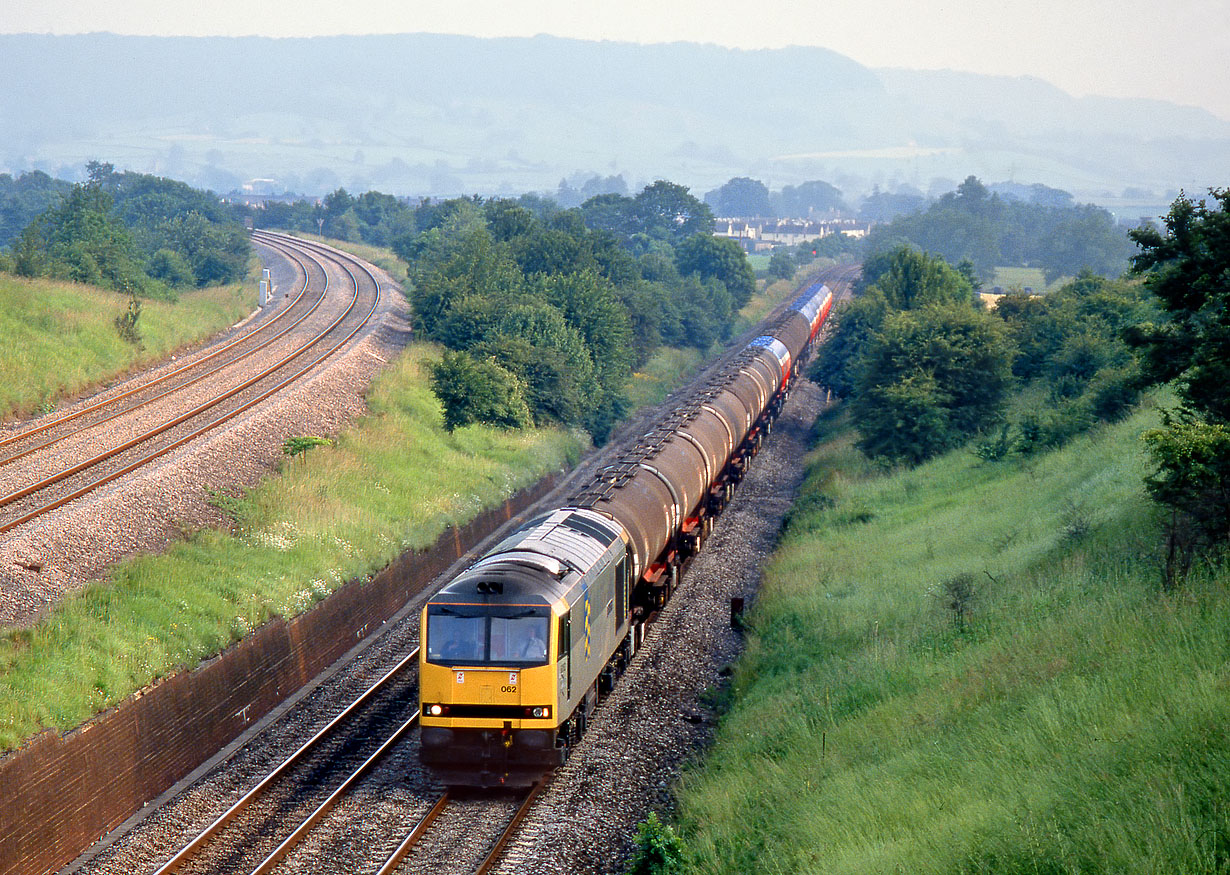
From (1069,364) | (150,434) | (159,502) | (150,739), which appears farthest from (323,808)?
(1069,364)

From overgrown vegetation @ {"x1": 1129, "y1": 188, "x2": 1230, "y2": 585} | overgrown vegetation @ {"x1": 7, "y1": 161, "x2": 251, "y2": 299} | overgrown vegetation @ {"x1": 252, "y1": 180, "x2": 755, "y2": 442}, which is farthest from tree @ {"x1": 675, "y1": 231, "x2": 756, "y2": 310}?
overgrown vegetation @ {"x1": 1129, "y1": 188, "x2": 1230, "y2": 585}

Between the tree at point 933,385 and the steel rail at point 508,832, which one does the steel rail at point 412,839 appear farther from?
the tree at point 933,385

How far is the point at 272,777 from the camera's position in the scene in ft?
58.7

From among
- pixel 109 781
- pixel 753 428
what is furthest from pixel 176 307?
pixel 109 781

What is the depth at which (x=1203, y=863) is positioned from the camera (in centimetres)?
900

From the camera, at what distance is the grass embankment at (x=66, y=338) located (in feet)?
114

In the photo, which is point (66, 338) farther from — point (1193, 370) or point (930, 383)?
point (1193, 370)

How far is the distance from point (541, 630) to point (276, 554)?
38.1 ft

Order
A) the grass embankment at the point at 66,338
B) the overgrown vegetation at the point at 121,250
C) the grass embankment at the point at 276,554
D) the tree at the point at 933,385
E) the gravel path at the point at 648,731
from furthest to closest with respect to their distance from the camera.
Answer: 1. the overgrown vegetation at the point at 121,250
2. the tree at the point at 933,385
3. the grass embankment at the point at 66,338
4. the grass embankment at the point at 276,554
5. the gravel path at the point at 648,731

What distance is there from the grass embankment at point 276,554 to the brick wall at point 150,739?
1.14 feet

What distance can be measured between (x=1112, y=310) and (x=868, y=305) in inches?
526

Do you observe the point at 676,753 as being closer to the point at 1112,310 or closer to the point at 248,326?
the point at 1112,310

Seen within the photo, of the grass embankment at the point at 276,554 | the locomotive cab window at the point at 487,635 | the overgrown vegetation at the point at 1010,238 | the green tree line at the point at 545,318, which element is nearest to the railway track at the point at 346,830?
the locomotive cab window at the point at 487,635

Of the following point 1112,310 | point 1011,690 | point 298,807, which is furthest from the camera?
point 1112,310
